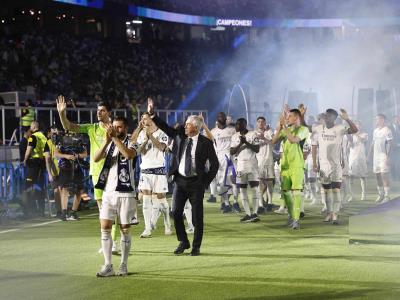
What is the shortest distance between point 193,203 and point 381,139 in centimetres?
868

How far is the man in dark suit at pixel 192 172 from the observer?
33.7 ft

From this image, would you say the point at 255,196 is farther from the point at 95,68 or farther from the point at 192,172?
the point at 95,68

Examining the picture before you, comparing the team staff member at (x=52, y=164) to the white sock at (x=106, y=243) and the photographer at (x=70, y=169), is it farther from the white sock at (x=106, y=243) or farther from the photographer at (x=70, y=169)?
the white sock at (x=106, y=243)

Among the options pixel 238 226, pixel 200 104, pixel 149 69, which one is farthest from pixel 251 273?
pixel 149 69

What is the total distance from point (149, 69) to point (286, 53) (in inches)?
322

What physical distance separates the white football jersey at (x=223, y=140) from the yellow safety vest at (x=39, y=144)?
152 inches

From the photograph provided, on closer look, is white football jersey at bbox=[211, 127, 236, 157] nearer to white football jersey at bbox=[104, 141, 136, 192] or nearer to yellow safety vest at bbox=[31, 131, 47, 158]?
yellow safety vest at bbox=[31, 131, 47, 158]

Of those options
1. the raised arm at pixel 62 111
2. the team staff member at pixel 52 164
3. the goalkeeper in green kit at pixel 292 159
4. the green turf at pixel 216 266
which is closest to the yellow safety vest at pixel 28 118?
the team staff member at pixel 52 164

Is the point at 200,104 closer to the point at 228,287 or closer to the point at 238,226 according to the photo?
the point at 238,226

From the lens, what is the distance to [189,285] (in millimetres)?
8109

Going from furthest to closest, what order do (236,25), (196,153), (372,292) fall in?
(236,25) < (196,153) < (372,292)

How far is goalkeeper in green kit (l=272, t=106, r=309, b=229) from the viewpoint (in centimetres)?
1264

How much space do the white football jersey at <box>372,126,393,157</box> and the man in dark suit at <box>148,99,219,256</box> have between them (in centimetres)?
839

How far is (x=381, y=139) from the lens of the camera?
17.6 meters
